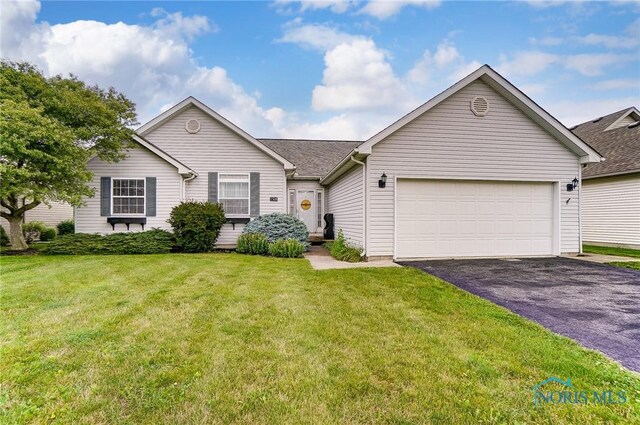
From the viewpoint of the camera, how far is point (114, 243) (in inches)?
412

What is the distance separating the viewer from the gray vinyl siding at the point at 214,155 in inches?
488

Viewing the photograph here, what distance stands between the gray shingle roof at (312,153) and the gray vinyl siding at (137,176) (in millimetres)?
5673

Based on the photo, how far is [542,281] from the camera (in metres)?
6.51

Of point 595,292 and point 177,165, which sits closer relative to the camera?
point 595,292

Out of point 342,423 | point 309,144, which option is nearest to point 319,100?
point 309,144

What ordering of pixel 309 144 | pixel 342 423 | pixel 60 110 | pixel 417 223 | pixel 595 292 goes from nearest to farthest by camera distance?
pixel 342 423, pixel 595 292, pixel 417 223, pixel 60 110, pixel 309 144

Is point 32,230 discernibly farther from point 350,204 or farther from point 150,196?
point 350,204

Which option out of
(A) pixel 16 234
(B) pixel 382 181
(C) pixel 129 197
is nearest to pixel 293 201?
(C) pixel 129 197

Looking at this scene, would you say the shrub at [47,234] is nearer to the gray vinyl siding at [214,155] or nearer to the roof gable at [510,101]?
the gray vinyl siding at [214,155]

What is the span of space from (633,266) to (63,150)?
15839 mm

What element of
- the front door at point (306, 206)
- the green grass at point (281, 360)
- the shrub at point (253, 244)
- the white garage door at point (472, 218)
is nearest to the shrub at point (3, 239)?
the shrub at point (253, 244)

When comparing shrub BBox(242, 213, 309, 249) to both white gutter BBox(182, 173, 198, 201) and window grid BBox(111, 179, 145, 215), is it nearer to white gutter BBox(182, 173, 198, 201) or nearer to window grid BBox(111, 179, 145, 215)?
white gutter BBox(182, 173, 198, 201)

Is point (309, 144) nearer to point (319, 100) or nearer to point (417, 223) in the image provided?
point (319, 100)

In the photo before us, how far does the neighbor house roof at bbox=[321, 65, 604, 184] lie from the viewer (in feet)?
29.4
